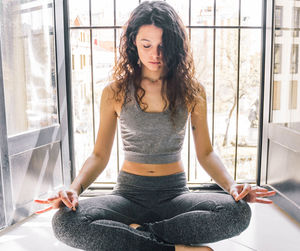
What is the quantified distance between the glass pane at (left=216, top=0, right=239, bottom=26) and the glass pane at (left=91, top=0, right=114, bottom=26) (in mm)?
829

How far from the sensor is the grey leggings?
1.06 m

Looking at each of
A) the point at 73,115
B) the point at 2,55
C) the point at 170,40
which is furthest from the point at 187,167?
the point at 2,55

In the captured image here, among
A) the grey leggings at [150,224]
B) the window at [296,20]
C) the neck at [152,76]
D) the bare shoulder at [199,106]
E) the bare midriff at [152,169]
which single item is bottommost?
the grey leggings at [150,224]

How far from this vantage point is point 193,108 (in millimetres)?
1436

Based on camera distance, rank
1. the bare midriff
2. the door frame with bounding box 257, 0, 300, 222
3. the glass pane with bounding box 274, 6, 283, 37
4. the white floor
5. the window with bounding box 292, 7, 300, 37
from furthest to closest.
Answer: the glass pane with bounding box 274, 6, 283, 37, the door frame with bounding box 257, 0, 300, 222, the window with bounding box 292, 7, 300, 37, the white floor, the bare midriff

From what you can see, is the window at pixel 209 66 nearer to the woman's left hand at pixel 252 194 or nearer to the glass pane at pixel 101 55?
the glass pane at pixel 101 55

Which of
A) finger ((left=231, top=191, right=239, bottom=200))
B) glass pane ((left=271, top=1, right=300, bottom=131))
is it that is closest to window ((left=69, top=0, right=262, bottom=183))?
glass pane ((left=271, top=1, right=300, bottom=131))

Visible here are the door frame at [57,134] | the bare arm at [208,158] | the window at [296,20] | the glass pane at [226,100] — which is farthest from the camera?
the glass pane at [226,100]

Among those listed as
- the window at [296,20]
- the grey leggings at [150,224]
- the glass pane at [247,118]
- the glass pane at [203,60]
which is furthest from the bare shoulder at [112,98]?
the glass pane at [247,118]

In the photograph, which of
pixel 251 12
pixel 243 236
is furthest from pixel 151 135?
pixel 251 12

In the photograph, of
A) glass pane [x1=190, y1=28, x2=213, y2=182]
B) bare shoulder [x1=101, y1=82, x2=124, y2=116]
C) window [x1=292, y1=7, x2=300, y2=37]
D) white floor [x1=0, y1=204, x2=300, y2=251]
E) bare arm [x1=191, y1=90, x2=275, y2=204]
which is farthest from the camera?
glass pane [x1=190, y1=28, x2=213, y2=182]

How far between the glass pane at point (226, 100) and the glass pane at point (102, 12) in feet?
3.15

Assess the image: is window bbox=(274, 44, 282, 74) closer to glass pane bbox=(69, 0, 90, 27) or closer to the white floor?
the white floor

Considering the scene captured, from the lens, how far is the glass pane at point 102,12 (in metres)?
2.38
